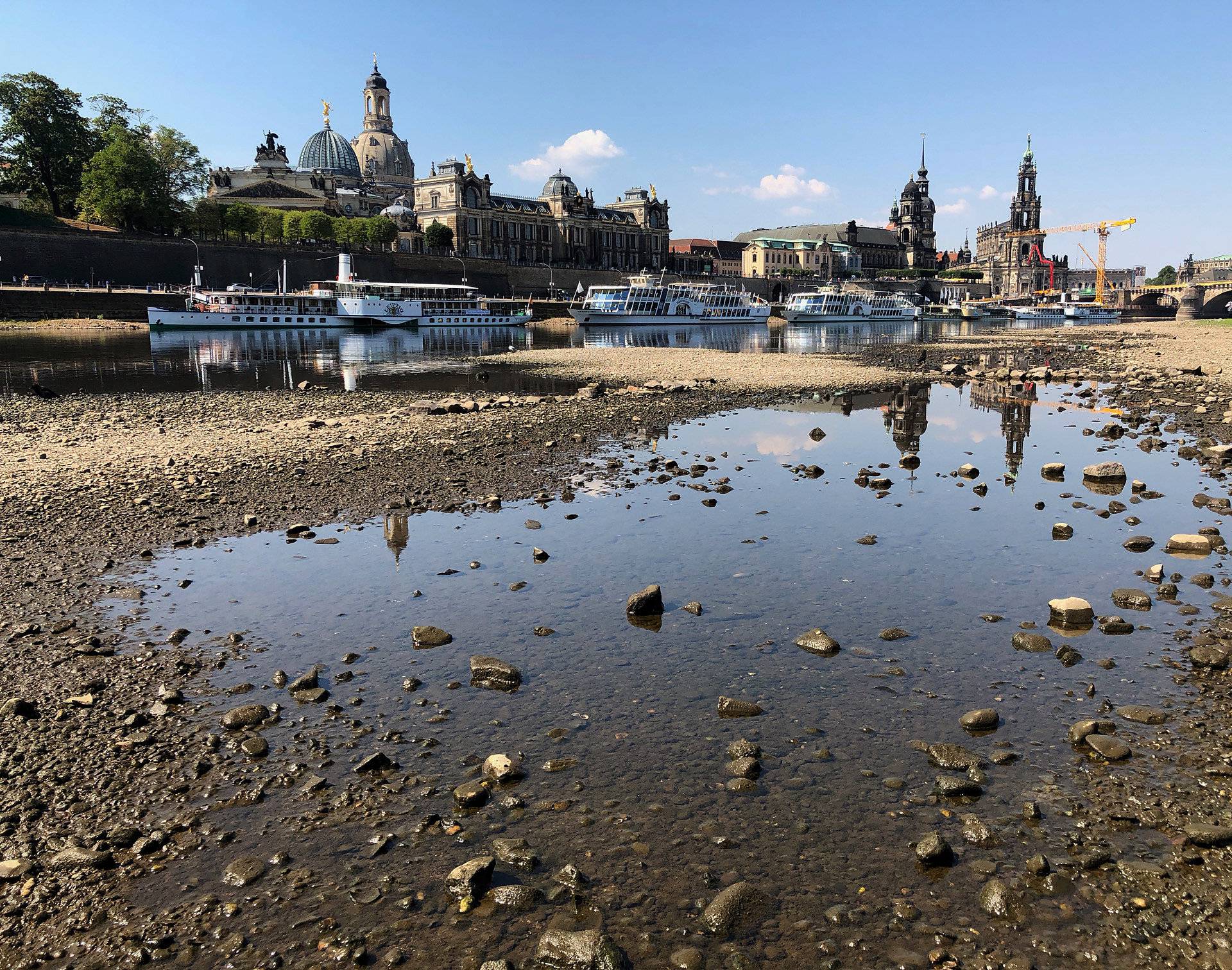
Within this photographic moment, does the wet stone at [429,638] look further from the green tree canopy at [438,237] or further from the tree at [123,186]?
the green tree canopy at [438,237]

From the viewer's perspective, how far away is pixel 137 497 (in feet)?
49.1

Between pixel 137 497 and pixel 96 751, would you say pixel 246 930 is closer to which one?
pixel 96 751

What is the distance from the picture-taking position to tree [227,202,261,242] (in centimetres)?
12025

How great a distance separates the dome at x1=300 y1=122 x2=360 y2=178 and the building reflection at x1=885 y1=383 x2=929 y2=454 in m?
159

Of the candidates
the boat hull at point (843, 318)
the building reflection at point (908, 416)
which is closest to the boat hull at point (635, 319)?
the boat hull at point (843, 318)

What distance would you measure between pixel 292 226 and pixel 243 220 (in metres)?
9.20

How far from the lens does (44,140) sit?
102 m

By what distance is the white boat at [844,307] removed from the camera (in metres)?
110

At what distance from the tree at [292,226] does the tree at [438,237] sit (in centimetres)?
2209

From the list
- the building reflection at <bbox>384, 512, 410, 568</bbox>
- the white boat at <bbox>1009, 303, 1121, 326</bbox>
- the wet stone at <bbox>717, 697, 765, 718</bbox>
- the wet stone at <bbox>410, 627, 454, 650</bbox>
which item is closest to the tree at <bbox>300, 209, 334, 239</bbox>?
the white boat at <bbox>1009, 303, 1121, 326</bbox>

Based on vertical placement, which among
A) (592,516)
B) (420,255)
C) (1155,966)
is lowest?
(1155,966)

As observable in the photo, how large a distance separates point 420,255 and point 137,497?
125776 millimetres

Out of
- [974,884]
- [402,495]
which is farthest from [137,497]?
[974,884]

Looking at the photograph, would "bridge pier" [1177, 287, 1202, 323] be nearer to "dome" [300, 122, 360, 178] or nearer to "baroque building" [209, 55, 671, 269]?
"baroque building" [209, 55, 671, 269]
